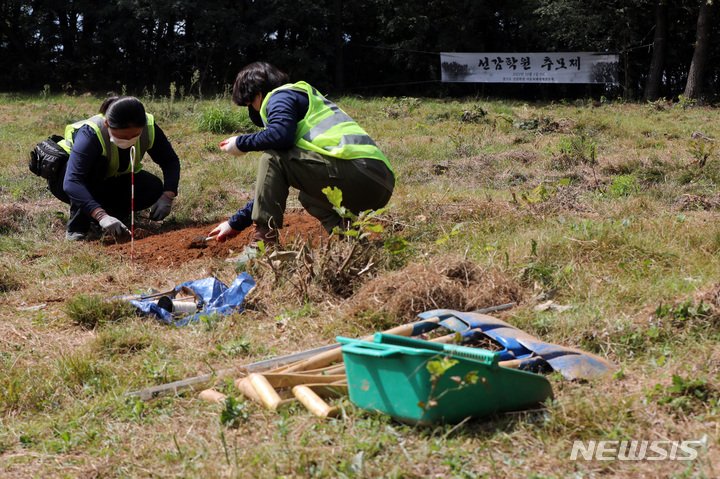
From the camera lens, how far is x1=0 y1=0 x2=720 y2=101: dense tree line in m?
17.6

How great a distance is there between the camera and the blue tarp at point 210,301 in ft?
10.3

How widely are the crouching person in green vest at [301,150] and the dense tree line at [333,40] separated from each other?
43.0 ft

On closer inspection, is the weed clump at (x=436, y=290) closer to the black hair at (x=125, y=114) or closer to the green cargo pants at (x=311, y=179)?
the green cargo pants at (x=311, y=179)

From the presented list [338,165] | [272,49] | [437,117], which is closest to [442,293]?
[338,165]

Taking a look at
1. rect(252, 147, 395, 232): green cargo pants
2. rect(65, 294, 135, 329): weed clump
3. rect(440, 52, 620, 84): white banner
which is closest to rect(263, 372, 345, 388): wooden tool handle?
rect(65, 294, 135, 329): weed clump

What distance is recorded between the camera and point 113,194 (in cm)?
533

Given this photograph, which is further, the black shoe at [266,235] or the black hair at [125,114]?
the black hair at [125,114]

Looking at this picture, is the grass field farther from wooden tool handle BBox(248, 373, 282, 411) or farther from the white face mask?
the white face mask

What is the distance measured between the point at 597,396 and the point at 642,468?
1.18 feet

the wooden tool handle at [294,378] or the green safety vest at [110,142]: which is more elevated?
the green safety vest at [110,142]

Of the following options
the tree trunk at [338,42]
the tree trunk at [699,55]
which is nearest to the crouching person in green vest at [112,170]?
the tree trunk at [699,55]

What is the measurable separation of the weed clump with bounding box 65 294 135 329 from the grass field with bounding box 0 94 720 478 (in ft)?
0.03

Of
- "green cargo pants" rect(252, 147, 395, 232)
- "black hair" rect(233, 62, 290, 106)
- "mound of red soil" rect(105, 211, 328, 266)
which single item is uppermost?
"black hair" rect(233, 62, 290, 106)

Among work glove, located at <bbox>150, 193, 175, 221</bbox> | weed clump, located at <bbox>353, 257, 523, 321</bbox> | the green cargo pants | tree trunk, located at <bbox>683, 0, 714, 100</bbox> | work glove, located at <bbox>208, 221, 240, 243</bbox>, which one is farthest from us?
tree trunk, located at <bbox>683, 0, 714, 100</bbox>
